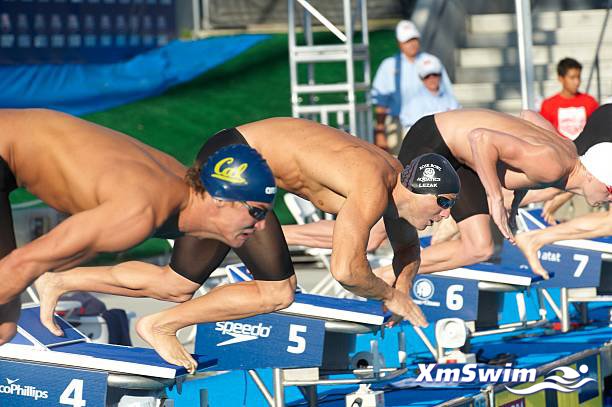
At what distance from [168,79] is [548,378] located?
10.5 metres

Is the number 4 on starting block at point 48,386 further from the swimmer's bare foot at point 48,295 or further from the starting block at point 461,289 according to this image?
the starting block at point 461,289

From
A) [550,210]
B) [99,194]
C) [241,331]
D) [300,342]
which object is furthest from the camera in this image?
[550,210]

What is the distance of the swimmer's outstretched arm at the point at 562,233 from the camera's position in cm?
894

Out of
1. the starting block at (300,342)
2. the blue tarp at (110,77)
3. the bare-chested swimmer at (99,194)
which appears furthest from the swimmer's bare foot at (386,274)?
the blue tarp at (110,77)

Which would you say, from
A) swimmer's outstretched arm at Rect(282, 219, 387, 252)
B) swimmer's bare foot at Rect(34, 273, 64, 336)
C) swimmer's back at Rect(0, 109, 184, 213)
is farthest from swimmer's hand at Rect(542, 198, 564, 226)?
swimmer's back at Rect(0, 109, 184, 213)

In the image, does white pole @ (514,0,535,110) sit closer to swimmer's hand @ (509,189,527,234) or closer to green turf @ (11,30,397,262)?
green turf @ (11,30,397,262)

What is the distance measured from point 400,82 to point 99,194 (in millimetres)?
7321

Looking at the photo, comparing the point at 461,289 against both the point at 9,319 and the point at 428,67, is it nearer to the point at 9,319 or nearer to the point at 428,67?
the point at 428,67

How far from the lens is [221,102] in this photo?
54.3 ft

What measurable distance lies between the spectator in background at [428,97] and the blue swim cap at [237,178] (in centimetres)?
637

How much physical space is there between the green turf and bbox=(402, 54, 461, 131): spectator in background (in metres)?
2.44

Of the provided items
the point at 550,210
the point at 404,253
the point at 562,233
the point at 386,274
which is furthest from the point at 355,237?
the point at 550,210

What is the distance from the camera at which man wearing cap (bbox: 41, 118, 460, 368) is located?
6.09m

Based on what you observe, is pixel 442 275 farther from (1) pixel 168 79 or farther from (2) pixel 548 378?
(1) pixel 168 79
